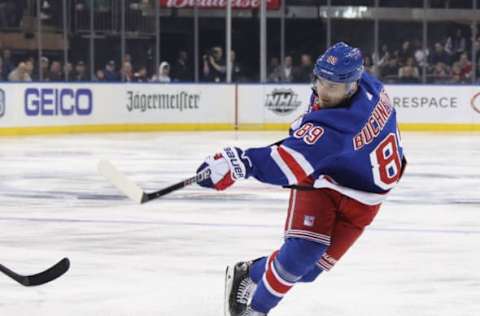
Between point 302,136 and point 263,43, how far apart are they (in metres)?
17.2

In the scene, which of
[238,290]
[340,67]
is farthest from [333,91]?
[238,290]

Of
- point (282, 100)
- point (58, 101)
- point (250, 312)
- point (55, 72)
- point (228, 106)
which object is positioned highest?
point (250, 312)

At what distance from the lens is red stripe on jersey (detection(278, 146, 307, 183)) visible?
392 cm

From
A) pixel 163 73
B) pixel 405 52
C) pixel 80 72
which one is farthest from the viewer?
pixel 405 52

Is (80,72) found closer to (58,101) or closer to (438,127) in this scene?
(58,101)

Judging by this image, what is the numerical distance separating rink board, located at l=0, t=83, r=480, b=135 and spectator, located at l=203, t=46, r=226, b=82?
129cm

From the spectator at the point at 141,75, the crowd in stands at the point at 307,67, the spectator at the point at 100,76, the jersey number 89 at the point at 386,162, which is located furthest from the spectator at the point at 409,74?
the jersey number 89 at the point at 386,162

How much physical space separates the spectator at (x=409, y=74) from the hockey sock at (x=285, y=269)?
17.9 meters

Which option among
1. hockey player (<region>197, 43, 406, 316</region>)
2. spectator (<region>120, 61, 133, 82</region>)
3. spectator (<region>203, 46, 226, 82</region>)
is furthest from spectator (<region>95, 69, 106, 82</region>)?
hockey player (<region>197, 43, 406, 316</region>)


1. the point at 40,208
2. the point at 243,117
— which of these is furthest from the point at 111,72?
the point at 40,208

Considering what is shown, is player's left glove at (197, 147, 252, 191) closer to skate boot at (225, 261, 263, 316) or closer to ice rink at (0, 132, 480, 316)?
skate boot at (225, 261, 263, 316)

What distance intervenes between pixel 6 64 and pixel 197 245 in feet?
41.1

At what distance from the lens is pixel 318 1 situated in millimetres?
23312

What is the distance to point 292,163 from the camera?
3.92 m
